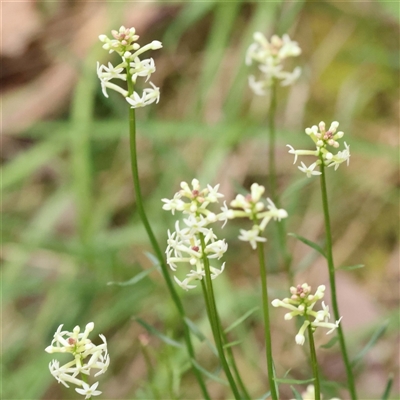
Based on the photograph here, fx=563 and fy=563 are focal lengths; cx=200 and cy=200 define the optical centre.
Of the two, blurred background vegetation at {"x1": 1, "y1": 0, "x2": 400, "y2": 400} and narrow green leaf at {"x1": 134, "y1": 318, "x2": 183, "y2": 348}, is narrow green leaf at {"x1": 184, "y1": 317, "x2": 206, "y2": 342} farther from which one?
blurred background vegetation at {"x1": 1, "y1": 0, "x2": 400, "y2": 400}

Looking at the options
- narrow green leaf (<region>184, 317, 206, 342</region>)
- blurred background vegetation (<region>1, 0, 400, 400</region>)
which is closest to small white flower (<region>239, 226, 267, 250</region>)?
narrow green leaf (<region>184, 317, 206, 342</region>)

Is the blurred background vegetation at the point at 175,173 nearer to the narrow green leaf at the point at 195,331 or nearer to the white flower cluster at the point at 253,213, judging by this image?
the narrow green leaf at the point at 195,331

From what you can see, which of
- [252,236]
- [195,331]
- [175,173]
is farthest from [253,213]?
[175,173]

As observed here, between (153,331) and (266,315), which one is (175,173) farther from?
(266,315)

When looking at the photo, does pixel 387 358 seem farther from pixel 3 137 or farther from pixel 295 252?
pixel 3 137

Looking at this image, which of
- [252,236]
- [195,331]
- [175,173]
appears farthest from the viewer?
[175,173]

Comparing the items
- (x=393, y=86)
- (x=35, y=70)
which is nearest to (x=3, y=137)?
(x=35, y=70)

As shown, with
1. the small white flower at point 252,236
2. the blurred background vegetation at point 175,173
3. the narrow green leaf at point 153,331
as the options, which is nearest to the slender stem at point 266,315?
the small white flower at point 252,236

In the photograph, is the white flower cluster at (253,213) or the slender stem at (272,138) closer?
the white flower cluster at (253,213)
